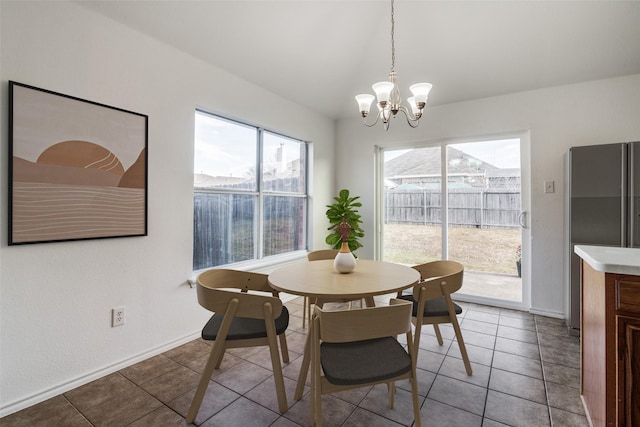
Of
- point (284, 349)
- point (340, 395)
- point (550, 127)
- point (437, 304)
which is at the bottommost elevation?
point (340, 395)

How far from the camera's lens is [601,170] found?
2621mm

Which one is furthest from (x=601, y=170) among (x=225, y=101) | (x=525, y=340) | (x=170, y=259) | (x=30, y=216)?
(x=30, y=216)

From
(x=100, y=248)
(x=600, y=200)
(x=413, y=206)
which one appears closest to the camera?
(x=100, y=248)

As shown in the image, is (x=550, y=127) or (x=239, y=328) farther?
(x=550, y=127)

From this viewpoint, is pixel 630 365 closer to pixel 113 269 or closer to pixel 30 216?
pixel 113 269

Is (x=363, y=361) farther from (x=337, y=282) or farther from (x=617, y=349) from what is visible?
(x=617, y=349)

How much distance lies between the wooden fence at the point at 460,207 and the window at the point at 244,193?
1399 mm

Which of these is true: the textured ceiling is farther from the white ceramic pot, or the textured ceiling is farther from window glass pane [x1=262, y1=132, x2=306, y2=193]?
the white ceramic pot

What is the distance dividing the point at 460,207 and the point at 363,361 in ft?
10.0

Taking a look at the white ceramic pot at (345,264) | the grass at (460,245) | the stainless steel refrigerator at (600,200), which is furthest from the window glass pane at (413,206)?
the white ceramic pot at (345,264)

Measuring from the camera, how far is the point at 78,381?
197cm

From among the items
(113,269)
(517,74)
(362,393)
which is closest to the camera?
(362,393)

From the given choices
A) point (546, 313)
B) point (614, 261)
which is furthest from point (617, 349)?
point (546, 313)

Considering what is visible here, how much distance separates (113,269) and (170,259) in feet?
1.42
